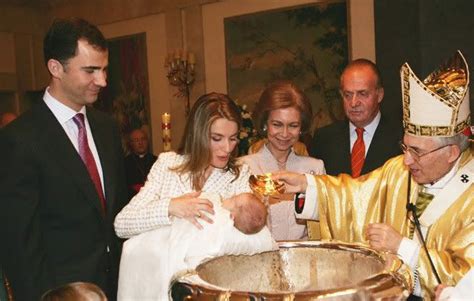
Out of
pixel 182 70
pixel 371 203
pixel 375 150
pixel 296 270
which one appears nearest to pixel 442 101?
pixel 371 203

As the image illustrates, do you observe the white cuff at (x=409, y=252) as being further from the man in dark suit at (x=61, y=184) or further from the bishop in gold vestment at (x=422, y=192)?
the man in dark suit at (x=61, y=184)

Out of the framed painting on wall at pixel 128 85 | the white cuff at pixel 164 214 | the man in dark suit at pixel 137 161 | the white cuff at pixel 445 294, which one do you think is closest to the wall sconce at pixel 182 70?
the framed painting on wall at pixel 128 85

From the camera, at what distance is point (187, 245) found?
1.78m

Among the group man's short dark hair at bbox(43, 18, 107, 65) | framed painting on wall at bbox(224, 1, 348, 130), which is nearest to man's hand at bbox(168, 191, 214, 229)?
man's short dark hair at bbox(43, 18, 107, 65)

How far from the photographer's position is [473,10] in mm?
4410

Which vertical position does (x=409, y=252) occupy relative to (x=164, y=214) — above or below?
below

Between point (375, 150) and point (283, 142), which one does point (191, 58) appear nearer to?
point (375, 150)

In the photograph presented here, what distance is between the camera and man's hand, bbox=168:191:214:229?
6.09ft

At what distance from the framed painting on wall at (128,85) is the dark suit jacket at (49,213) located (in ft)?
21.1

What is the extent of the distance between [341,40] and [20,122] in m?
5.05

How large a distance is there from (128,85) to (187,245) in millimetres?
7532

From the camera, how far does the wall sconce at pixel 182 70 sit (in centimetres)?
801

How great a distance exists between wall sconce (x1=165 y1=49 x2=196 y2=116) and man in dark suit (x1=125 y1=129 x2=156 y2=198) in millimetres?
1136

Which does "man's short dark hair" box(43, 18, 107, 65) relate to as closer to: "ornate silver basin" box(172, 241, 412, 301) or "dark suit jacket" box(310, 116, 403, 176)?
"ornate silver basin" box(172, 241, 412, 301)
